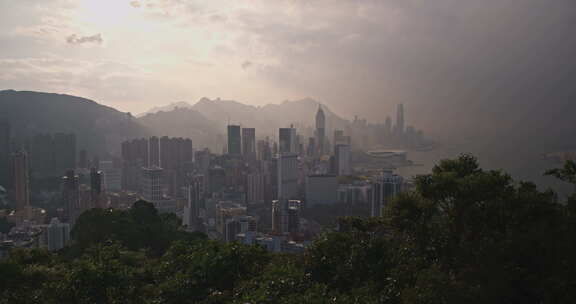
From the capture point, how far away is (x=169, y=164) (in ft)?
76.8

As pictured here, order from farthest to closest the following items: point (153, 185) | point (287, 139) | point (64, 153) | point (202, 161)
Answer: point (287, 139)
point (64, 153)
point (202, 161)
point (153, 185)

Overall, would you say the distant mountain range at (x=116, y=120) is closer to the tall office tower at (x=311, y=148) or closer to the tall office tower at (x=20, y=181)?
the tall office tower at (x=311, y=148)

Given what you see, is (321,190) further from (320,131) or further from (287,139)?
(320,131)

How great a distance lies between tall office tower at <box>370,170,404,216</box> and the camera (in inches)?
469

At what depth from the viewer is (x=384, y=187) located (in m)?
12.2

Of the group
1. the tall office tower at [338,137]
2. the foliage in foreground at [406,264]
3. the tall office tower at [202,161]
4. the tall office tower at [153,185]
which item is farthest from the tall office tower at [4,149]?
the foliage in foreground at [406,264]

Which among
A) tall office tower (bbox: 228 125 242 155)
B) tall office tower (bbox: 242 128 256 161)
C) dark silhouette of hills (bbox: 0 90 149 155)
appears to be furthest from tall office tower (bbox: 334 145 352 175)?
dark silhouette of hills (bbox: 0 90 149 155)

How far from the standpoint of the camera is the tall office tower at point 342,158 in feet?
66.0

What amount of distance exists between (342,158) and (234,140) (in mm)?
8917

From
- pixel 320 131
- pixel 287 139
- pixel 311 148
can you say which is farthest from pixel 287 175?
pixel 320 131

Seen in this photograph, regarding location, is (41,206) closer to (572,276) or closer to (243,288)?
(243,288)

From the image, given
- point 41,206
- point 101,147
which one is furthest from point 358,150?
point 101,147

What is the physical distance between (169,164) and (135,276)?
20567 millimetres

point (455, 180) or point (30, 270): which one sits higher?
point (455, 180)
